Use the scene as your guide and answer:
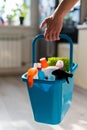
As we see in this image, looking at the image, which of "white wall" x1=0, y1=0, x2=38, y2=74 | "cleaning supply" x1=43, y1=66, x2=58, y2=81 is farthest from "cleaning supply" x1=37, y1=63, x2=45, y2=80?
"white wall" x1=0, y1=0, x2=38, y2=74

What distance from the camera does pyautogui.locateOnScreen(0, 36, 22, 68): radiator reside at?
4.05 metres

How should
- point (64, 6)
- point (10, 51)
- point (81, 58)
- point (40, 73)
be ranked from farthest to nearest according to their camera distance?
1. point (10, 51)
2. point (81, 58)
3. point (40, 73)
4. point (64, 6)

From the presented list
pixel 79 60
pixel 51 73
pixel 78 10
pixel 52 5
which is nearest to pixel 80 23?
pixel 78 10

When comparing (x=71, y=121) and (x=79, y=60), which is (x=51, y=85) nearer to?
(x=71, y=121)

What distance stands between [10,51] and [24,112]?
2.00 metres

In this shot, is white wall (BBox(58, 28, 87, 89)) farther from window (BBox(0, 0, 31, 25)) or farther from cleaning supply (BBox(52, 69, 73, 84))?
cleaning supply (BBox(52, 69, 73, 84))

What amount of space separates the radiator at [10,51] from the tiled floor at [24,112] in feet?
2.95

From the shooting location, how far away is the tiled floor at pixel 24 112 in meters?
1.86

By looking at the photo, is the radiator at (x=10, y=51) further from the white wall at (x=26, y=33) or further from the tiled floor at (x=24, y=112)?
the tiled floor at (x=24, y=112)

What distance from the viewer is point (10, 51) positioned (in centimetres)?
408

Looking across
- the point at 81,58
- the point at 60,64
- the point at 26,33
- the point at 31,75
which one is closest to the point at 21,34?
the point at 26,33

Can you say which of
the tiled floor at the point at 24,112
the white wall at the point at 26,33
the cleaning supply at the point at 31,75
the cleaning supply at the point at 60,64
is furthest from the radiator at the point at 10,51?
the cleaning supply at the point at 31,75

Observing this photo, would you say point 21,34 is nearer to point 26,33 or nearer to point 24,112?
point 26,33

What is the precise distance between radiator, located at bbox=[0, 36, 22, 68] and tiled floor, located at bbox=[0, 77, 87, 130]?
2.95 ft
